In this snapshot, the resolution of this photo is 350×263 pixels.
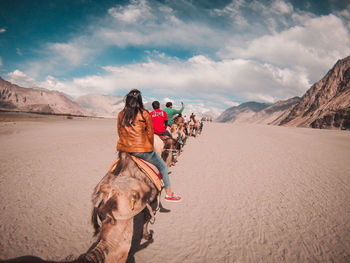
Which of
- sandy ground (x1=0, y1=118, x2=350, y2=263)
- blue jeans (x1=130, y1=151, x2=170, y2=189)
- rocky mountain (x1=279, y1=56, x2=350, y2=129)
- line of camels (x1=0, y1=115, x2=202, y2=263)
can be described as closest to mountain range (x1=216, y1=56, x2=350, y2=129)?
rocky mountain (x1=279, y1=56, x2=350, y2=129)

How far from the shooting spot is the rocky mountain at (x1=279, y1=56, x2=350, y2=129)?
42156 millimetres

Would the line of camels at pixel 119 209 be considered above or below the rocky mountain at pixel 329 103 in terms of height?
below

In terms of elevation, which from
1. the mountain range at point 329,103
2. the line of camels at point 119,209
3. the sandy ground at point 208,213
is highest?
the mountain range at point 329,103

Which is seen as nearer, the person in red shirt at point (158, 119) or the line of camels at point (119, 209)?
the line of camels at point (119, 209)

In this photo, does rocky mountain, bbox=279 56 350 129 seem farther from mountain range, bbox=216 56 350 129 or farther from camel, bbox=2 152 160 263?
camel, bbox=2 152 160 263

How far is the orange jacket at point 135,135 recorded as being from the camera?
9.52 ft

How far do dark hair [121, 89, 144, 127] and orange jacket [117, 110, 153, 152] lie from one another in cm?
7

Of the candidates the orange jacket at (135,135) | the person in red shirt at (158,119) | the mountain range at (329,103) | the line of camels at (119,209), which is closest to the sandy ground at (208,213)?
the line of camels at (119,209)

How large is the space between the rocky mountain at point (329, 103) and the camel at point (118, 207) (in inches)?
2145

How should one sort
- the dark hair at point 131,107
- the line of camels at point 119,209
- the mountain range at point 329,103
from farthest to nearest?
the mountain range at point 329,103
the dark hair at point 131,107
the line of camels at point 119,209

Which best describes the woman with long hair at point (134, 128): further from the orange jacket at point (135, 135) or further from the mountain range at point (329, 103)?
the mountain range at point (329, 103)

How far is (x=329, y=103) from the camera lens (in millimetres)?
51031

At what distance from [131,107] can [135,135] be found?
20.1 inches

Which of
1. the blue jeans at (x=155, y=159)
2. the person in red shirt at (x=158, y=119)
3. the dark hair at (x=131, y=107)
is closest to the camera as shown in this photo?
the dark hair at (x=131, y=107)
